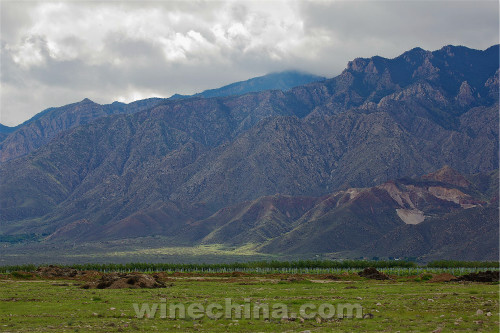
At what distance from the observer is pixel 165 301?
Result: 48.9 metres

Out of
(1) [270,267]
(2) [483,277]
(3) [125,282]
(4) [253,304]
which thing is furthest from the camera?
(1) [270,267]

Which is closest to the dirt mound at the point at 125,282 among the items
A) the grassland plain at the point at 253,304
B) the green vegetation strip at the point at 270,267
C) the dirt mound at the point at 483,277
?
the grassland plain at the point at 253,304

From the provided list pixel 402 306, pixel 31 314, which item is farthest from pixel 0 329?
pixel 402 306

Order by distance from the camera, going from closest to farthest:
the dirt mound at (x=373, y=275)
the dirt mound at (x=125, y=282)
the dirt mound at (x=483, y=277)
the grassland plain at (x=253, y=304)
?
the grassland plain at (x=253, y=304), the dirt mound at (x=125, y=282), the dirt mound at (x=483, y=277), the dirt mound at (x=373, y=275)

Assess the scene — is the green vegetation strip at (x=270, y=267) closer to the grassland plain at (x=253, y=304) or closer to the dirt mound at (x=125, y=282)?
the dirt mound at (x=125, y=282)

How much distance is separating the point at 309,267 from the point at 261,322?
11459 cm

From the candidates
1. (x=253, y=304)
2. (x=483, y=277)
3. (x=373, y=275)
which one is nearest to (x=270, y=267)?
(x=373, y=275)

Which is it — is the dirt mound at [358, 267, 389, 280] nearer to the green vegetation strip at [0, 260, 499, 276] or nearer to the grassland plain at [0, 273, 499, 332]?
the grassland plain at [0, 273, 499, 332]

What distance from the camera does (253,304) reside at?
47.0 meters

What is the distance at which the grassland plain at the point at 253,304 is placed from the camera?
3666cm

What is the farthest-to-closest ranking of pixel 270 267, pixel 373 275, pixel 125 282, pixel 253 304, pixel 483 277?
pixel 270 267, pixel 373 275, pixel 483 277, pixel 125 282, pixel 253 304

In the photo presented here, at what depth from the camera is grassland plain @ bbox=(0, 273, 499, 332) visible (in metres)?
36.7

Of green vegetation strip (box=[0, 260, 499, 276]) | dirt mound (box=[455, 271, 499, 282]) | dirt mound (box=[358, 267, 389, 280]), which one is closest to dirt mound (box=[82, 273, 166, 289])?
dirt mound (box=[358, 267, 389, 280])

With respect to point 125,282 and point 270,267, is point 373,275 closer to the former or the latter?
point 125,282
